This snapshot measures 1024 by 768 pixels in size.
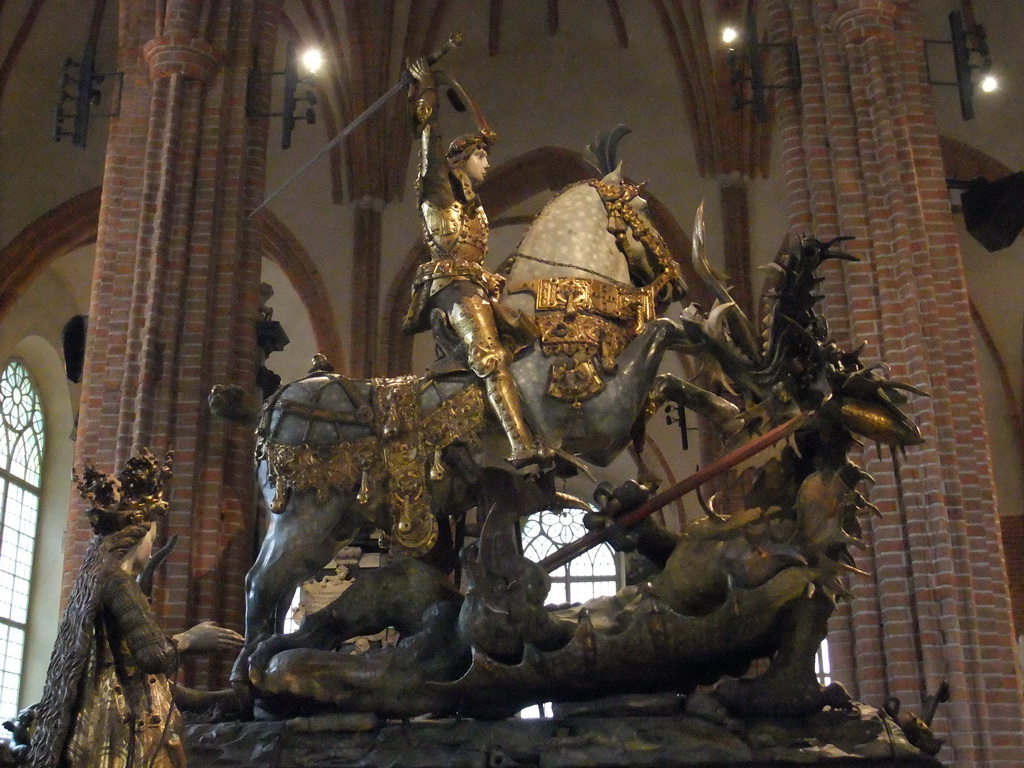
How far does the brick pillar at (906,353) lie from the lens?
24.6 feet

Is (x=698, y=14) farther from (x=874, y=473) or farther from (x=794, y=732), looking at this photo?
(x=794, y=732)

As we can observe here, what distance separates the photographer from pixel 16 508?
569 inches

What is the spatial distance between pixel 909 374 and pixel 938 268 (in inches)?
33.2

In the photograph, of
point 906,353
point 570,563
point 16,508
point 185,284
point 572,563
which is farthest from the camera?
point 572,563

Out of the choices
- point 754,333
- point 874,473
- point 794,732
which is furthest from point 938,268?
point 794,732

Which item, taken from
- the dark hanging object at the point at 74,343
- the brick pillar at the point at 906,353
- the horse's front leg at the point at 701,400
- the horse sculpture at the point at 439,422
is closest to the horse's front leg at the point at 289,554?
the horse sculpture at the point at 439,422

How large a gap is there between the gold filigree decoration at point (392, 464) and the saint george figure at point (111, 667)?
128 cm

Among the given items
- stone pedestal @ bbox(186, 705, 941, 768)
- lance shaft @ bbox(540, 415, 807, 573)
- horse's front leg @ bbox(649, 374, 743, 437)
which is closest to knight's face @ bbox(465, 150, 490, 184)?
horse's front leg @ bbox(649, 374, 743, 437)

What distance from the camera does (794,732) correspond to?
4.53 meters

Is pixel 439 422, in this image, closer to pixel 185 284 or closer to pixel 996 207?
pixel 185 284

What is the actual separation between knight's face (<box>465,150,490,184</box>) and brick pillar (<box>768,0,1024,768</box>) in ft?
10.5

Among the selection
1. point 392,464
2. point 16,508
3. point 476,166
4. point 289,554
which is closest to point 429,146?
point 476,166

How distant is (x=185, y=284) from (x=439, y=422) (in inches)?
162

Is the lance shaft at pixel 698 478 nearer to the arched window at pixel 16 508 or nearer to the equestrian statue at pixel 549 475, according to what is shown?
the equestrian statue at pixel 549 475
